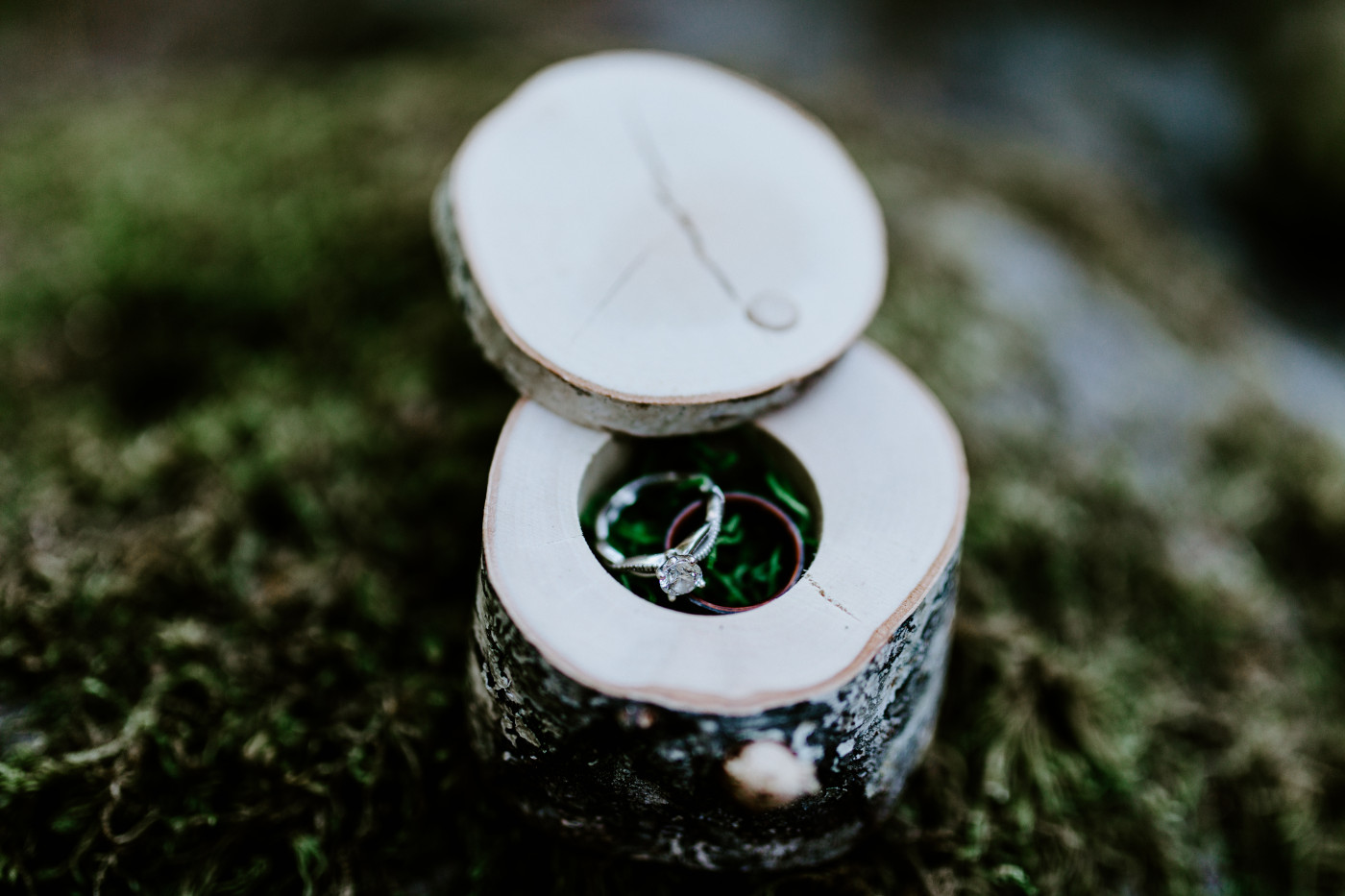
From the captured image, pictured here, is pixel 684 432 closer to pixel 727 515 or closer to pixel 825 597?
pixel 727 515

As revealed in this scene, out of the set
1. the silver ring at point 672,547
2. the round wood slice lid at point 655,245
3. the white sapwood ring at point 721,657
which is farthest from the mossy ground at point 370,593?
the round wood slice lid at point 655,245

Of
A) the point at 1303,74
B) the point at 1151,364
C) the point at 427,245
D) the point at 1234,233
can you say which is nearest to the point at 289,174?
the point at 427,245

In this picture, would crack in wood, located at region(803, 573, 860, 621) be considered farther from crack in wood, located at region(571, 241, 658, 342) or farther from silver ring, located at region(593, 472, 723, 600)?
crack in wood, located at region(571, 241, 658, 342)

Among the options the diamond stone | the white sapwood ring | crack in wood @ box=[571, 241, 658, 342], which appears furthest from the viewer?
crack in wood @ box=[571, 241, 658, 342]

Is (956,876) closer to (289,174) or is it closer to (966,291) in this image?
(966,291)

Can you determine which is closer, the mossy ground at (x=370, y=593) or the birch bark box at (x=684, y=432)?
the birch bark box at (x=684, y=432)

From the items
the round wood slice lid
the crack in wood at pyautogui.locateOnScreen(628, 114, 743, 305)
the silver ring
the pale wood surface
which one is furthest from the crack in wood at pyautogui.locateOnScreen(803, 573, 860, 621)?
the crack in wood at pyautogui.locateOnScreen(628, 114, 743, 305)

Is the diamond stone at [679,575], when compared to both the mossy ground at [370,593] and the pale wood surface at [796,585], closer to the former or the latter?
the pale wood surface at [796,585]
